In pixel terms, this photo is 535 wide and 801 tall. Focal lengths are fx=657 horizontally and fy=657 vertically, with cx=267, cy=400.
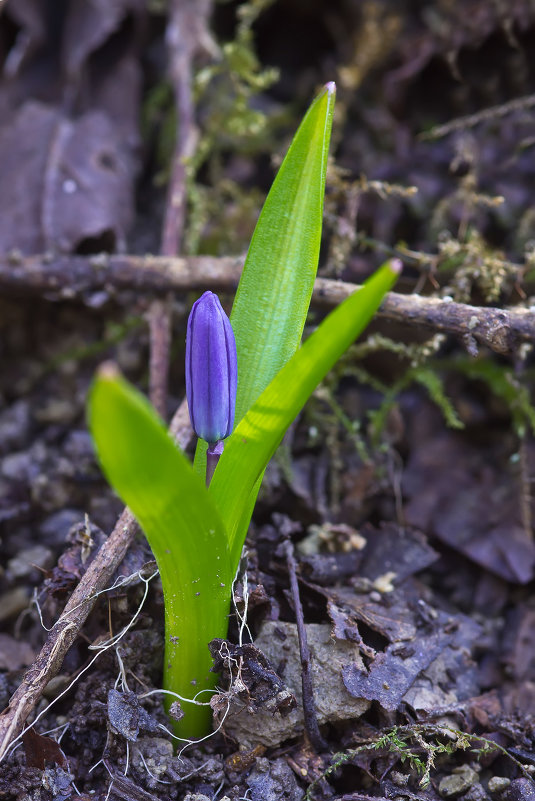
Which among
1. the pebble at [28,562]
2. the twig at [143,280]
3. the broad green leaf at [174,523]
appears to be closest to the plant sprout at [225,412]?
the broad green leaf at [174,523]

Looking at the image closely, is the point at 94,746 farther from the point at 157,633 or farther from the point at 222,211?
the point at 222,211

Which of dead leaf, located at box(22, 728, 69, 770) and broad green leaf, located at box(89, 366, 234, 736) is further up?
broad green leaf, located at box(89, 366, 234, 736)

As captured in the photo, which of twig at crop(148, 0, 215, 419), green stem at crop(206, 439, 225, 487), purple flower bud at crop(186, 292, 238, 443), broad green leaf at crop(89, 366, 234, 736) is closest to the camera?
broad green leaf at crop(89, 366, 234, 736)

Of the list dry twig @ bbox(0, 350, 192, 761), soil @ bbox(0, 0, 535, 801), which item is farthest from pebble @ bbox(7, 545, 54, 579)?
dry twig @ bbox(0, 350, 192, 761)

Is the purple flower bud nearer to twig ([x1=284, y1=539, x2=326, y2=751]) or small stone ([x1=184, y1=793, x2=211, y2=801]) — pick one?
twig ([x1=284, y1=539, x2=326, y2=751])

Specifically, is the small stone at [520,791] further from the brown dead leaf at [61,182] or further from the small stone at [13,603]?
the brown dead leaf at [61,182]

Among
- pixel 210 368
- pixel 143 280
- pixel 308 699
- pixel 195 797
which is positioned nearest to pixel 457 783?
pixel 308 699
